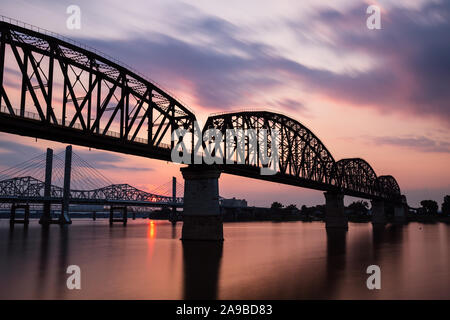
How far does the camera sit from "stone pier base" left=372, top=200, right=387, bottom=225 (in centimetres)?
18850

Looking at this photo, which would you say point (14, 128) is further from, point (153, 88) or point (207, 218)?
point (207, 218)

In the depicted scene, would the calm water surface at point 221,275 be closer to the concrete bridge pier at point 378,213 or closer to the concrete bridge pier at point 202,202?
the concrete bridge pier at point 202,202

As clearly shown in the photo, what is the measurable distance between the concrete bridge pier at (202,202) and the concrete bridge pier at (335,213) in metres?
74.5

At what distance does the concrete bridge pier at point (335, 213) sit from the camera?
12862 centimetres

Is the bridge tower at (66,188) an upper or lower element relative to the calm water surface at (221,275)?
upper

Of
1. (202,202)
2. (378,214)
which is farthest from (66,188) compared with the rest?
(378,214)

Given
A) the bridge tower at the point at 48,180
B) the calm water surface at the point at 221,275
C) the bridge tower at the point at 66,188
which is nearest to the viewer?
the calm water surface at the point at 221,275

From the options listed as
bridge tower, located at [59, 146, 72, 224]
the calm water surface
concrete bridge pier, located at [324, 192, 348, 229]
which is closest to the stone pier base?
concrete bridge pier, located at [324, 192, 348, 229]

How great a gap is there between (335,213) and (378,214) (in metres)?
70.4

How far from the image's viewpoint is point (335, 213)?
133000 mm

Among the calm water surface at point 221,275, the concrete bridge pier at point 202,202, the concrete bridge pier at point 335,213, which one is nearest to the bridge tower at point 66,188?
the concrete bridge pier at point 335,213

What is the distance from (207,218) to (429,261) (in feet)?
96.4

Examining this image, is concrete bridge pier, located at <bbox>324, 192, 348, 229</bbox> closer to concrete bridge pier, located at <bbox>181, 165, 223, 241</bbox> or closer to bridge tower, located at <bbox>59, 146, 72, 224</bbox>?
concrete bridge pier, located at <bbox>181, 165, 223, 241</bbox>
